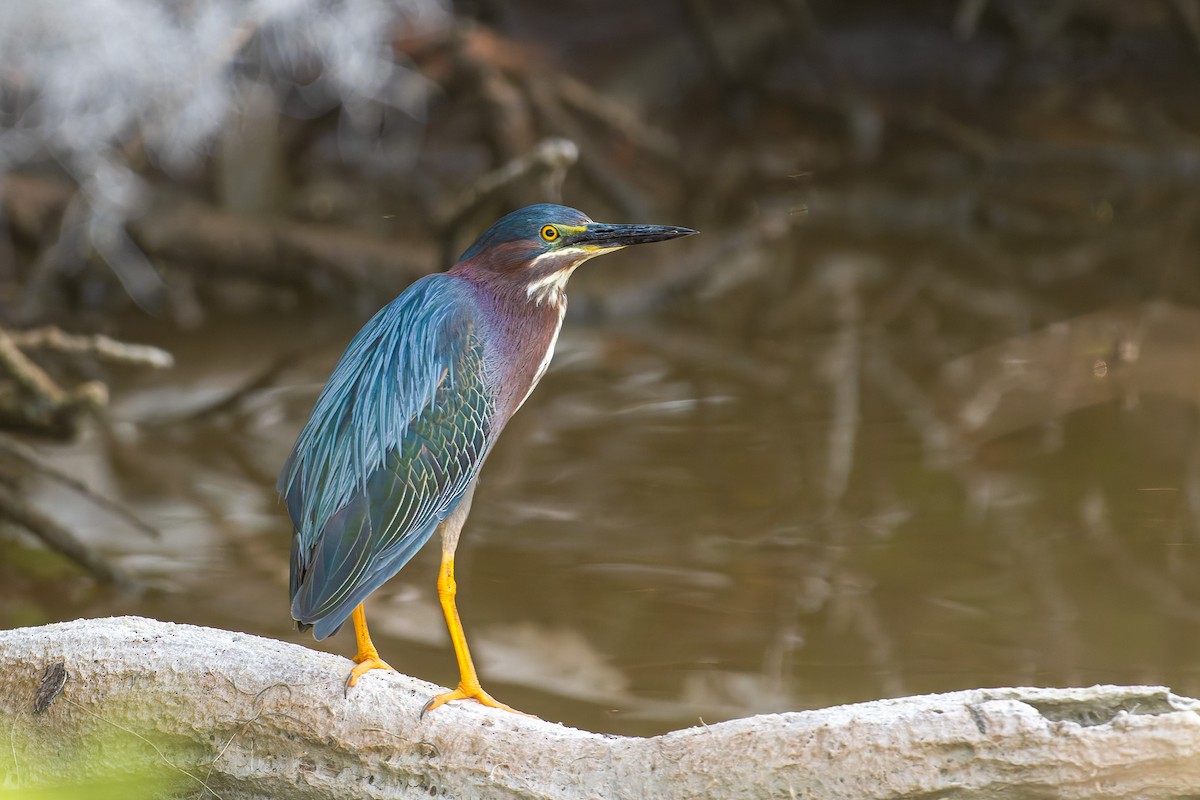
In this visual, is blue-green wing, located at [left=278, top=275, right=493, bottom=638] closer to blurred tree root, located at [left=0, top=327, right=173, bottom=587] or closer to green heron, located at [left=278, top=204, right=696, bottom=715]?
green heron, located at [left=278, top=204, right=696, bottom=715]

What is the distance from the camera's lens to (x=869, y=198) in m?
10.6

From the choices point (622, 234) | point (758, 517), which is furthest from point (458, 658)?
point (758, 517)

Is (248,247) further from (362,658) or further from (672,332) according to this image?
(362,658)

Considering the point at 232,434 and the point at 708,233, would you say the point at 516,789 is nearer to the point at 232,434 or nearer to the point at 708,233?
the point at 232,434

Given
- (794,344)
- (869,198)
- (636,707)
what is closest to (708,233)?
(794,344)

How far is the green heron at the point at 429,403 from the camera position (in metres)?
2.63

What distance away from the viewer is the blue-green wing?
2617 millimetres

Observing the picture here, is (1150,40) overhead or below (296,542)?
overhead

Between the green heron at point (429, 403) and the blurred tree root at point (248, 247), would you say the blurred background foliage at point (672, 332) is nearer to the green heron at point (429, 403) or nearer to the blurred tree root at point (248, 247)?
the blurred tree root at point (248, 247)

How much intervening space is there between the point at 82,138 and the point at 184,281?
1744mm

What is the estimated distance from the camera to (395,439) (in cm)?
267

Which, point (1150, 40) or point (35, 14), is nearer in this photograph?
point (35, 14)

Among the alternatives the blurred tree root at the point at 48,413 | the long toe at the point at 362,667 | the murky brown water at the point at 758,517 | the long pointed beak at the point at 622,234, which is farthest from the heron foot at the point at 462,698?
the blurred tree root at the point at 48,413

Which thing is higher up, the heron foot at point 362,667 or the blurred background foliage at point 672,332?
the blurred background foliage at point 672,332
